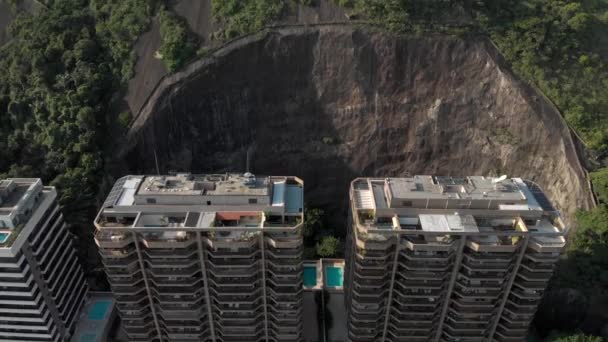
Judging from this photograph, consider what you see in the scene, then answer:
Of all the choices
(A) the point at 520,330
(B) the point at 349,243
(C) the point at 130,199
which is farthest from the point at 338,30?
(A) the point at 520,330

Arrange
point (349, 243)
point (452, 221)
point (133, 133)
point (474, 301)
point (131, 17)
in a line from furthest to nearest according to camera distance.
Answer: point (131, 17) → point (133, 133) → point (349, 243) → point (474, 301) → point (452, 221)

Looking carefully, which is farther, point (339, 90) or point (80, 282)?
point (339, 90)

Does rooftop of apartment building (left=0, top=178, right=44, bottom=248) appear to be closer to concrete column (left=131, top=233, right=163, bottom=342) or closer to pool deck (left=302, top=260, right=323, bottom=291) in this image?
concrete column (left=131, top=233, right=163, bottom=342)

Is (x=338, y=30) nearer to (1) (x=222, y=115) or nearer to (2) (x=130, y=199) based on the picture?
(1) (x=222, y=115)

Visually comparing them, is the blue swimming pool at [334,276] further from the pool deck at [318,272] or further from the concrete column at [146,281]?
the concrete column at [146,281]

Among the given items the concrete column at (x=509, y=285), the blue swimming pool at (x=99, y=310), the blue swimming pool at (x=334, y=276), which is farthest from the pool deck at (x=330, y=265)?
the blue swimming pool at (x=99, y=310)

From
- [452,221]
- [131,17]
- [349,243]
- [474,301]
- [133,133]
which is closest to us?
[452,221]

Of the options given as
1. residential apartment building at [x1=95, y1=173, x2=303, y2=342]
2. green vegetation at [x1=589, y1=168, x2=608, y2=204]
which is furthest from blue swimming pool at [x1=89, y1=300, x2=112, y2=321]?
green vegetation at [x1=589, y1=168, x2=608, y2=204]

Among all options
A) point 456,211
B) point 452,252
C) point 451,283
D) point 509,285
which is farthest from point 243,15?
point 509,285
